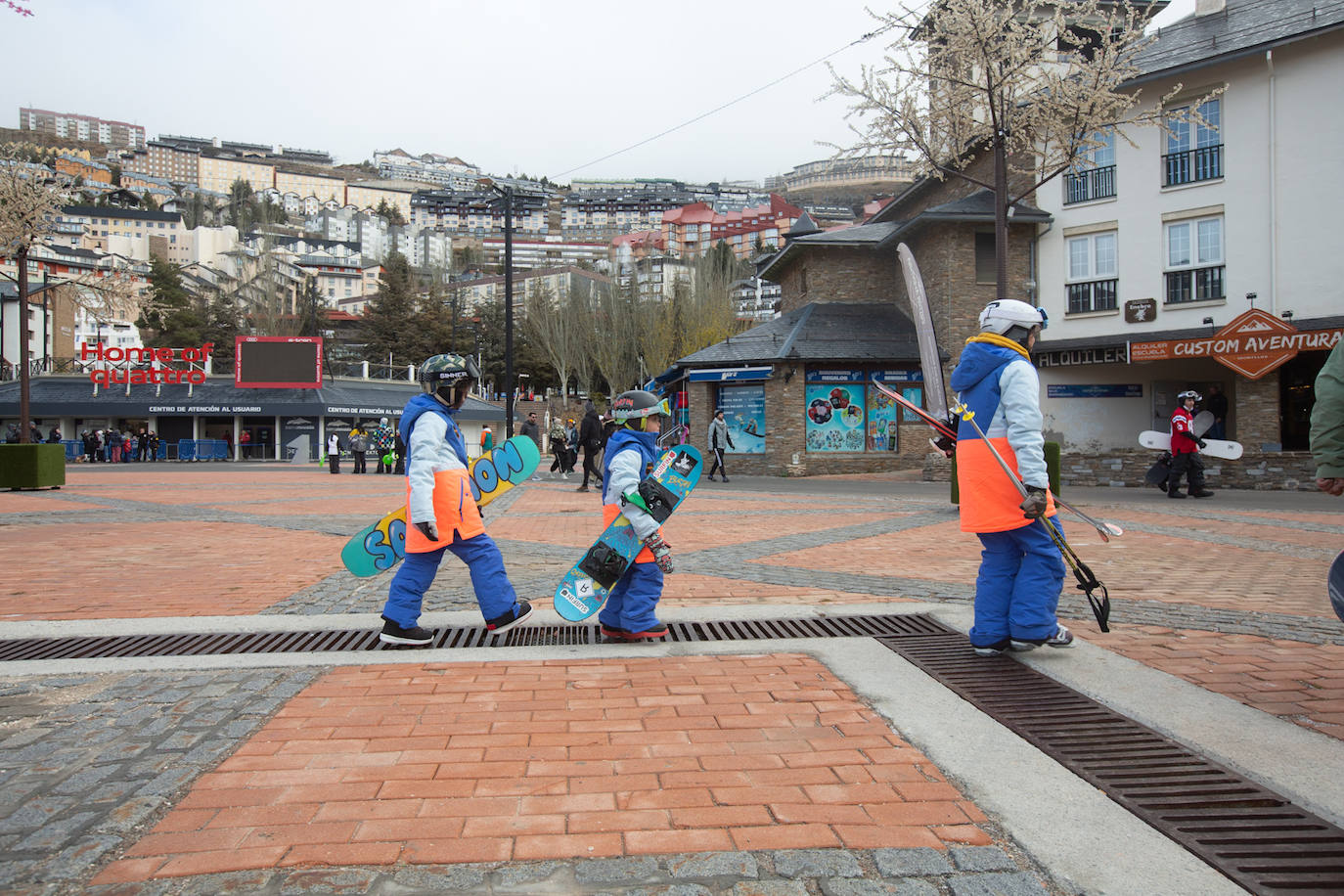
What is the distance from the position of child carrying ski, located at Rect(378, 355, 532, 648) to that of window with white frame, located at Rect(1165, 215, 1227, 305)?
20853 mm

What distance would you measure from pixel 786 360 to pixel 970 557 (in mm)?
16736

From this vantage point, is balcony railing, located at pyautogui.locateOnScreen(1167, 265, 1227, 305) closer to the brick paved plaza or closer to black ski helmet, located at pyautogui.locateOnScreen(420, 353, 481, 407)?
the brick paved plaza

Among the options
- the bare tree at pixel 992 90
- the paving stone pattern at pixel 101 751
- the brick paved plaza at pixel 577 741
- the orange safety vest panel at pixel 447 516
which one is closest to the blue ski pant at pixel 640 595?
the brick paved plaza at pixel 577 741

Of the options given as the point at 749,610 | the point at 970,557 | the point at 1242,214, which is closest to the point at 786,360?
the point at 1242,214

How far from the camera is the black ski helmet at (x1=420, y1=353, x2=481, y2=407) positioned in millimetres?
4844

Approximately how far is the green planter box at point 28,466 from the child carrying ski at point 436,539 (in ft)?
51.4

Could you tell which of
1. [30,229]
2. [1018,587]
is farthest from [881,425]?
[1018,587]

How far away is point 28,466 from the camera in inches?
642

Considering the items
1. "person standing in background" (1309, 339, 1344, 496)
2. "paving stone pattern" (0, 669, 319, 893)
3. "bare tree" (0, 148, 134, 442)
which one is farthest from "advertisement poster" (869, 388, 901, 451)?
"paving stone pattern" (0, 669, 319, 893)

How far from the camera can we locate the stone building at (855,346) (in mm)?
23328

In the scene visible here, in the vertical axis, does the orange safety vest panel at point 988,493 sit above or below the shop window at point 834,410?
below

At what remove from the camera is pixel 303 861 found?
7.39 feet

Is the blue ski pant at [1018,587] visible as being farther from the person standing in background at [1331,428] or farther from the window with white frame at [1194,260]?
the window with white frame at [1194,260]

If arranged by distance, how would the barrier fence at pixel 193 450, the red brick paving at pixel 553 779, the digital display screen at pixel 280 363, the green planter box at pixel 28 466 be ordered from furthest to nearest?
the digital display screen at pixel 280 363 → the barrier fence at pixel 193 450 → the green planter box at pixel 28 466 → the red brick paving at pixel 553 779
